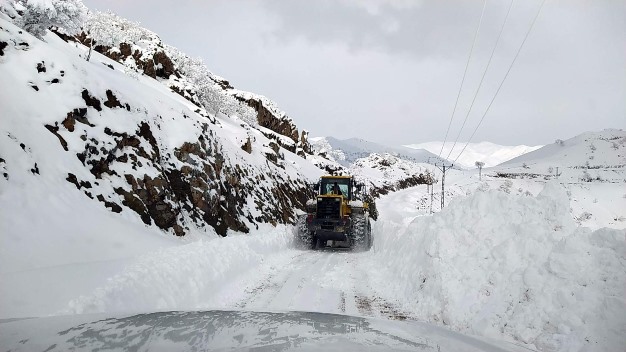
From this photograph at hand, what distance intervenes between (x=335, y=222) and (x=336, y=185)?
2.76 meters

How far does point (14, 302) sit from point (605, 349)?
7495 mm

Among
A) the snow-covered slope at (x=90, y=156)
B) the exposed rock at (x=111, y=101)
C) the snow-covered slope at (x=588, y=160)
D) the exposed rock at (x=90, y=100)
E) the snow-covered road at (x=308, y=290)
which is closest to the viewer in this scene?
the snow-covered road at (x=308, y=290)

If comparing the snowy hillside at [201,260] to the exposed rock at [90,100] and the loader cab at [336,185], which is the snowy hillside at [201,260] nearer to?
the exposed rock at [90,100]

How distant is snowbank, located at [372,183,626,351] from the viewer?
4871 millimetres

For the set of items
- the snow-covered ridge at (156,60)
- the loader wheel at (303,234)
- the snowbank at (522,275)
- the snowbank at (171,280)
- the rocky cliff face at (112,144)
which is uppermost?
the snow-covered ridge at (156,60)

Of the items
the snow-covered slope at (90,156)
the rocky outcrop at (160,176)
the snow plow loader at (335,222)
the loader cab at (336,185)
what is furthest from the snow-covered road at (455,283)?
the loader cab at (336,185)

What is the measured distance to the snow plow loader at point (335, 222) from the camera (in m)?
17.1

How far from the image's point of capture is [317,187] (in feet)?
63.2

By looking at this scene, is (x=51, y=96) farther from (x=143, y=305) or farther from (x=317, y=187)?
(x=317, y=187)

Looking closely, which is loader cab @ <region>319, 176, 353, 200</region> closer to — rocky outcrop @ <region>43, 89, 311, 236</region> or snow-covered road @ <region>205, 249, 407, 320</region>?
rocky outcrop @ <region>43, 89, 311, 236</region>

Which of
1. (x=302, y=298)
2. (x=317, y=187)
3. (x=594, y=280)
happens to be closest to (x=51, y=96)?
(x=302, y=298)

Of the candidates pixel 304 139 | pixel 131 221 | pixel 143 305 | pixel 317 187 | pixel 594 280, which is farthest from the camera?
pixel 304 139

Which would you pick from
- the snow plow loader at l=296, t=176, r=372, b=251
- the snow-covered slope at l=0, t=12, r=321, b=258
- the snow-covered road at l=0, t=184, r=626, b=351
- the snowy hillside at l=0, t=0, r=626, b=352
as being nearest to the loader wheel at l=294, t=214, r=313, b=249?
the snow plow loader at l=296, t=176, r=372, b=251

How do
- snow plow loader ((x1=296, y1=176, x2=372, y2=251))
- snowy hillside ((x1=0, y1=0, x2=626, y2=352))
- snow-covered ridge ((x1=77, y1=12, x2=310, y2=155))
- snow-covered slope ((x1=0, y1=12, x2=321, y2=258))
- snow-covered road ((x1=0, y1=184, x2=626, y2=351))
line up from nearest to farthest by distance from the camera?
snowy hillside ((x1=0, y1=0, x2=626, y2=352)) → snow-covered road ((x1=0, y1=184, x2=626, y2=351)) → snow-covered slope ((x1=0, y1=12, x2=321, y2=258)) → snow plow loader ((x1=296, y1=176, x2=372, y2=251)) → snow-covered ridge ((x1=77, y1=12, x2=310, y2=155))
